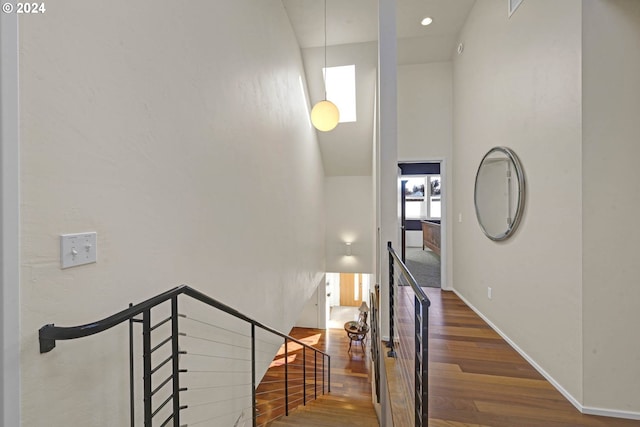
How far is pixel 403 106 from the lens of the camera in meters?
4.47

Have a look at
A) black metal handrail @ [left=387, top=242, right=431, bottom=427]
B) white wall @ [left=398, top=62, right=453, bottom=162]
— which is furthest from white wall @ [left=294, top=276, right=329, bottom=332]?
black metal handrail @ [left=387, top=242, right=431, bottom=427]

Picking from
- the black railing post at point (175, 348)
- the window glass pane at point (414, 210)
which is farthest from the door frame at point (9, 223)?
the window glass pane at point (414, 210)

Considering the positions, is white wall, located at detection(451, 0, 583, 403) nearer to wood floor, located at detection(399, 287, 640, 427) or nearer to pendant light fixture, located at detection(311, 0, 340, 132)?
wood floor, located at detection(399, 287, 640, 427)

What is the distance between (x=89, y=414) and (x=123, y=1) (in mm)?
1688

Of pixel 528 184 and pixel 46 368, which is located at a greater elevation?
pixel 528 184

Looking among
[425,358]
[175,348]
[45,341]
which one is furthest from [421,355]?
[45,341]

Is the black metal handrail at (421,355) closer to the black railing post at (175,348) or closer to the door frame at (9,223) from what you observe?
the black railing post at (175,348)

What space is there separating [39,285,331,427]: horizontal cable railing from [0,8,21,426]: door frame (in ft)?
0.30

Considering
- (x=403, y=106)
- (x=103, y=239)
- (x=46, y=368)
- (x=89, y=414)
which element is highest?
(x=403, y=106)

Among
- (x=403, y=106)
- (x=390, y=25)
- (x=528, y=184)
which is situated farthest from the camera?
(x=403, y=106)

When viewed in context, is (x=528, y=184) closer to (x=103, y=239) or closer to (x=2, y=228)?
(x=103, y=239)

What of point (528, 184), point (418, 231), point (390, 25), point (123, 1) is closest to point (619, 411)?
point (528, 184)

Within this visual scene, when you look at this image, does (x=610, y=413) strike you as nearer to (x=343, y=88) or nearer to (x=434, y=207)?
(x=343, y=88)

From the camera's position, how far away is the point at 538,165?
2.18m
